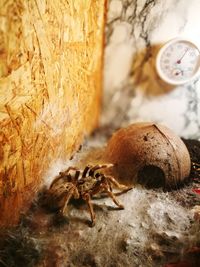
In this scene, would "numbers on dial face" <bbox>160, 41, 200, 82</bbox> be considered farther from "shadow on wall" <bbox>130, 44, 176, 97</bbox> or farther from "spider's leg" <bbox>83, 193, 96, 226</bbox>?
"spider's leg" <bbox>83, 193, 96, 226</bbox>

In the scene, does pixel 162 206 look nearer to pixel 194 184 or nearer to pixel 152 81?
pixel 194 184

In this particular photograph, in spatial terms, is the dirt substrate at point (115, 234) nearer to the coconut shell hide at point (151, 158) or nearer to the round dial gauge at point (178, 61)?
the coconut shell hide at point (151, 158)

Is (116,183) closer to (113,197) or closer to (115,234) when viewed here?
(113,197)

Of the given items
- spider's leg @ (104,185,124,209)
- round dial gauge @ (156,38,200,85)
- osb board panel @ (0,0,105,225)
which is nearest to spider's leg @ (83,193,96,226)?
spider's leg @ (104,185,124,209)

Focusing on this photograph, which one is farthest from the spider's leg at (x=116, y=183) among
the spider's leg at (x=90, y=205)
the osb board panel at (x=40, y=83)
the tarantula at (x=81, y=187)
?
the osb board panel at (x=40, y=83)

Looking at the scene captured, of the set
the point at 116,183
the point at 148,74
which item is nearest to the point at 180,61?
the point at 148,74

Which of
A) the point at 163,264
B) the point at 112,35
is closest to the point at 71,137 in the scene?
the point at 112,35
